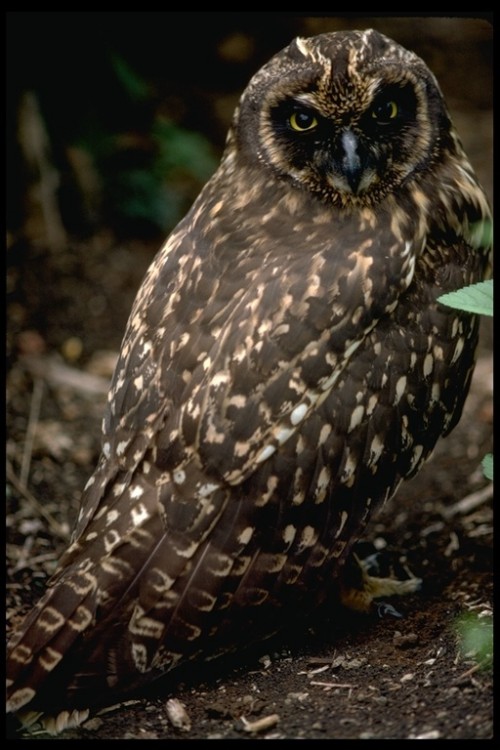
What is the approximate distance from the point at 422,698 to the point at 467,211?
5.87 feet

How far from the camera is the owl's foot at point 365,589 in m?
3.72

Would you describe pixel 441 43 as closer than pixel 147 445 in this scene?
No

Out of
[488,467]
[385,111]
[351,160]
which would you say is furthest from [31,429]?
[488,467]

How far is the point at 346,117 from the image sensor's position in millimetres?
3371

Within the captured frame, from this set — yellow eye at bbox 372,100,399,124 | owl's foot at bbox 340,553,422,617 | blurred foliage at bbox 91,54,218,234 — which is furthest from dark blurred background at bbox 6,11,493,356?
yellow eye at bbox 372,100,399,124

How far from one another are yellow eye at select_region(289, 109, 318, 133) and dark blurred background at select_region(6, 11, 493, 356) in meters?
2.65

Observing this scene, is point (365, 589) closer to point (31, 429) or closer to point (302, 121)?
point (302, 121)

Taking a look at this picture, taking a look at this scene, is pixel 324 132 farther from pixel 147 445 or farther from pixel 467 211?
pixel 147 445

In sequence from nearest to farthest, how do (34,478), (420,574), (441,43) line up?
(420,574), (34,478), (441,43)

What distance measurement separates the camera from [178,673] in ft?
10.8

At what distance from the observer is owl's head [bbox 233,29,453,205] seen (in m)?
3.36

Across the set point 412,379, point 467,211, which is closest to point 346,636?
point 412,379

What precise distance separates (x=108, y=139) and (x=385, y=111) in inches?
120

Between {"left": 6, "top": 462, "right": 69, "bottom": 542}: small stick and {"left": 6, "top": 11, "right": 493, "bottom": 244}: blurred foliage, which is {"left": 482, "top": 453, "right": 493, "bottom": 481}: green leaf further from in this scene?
{"left": 6, "top": 11, "right": 493, "bottom": 244}: blurred foliage
